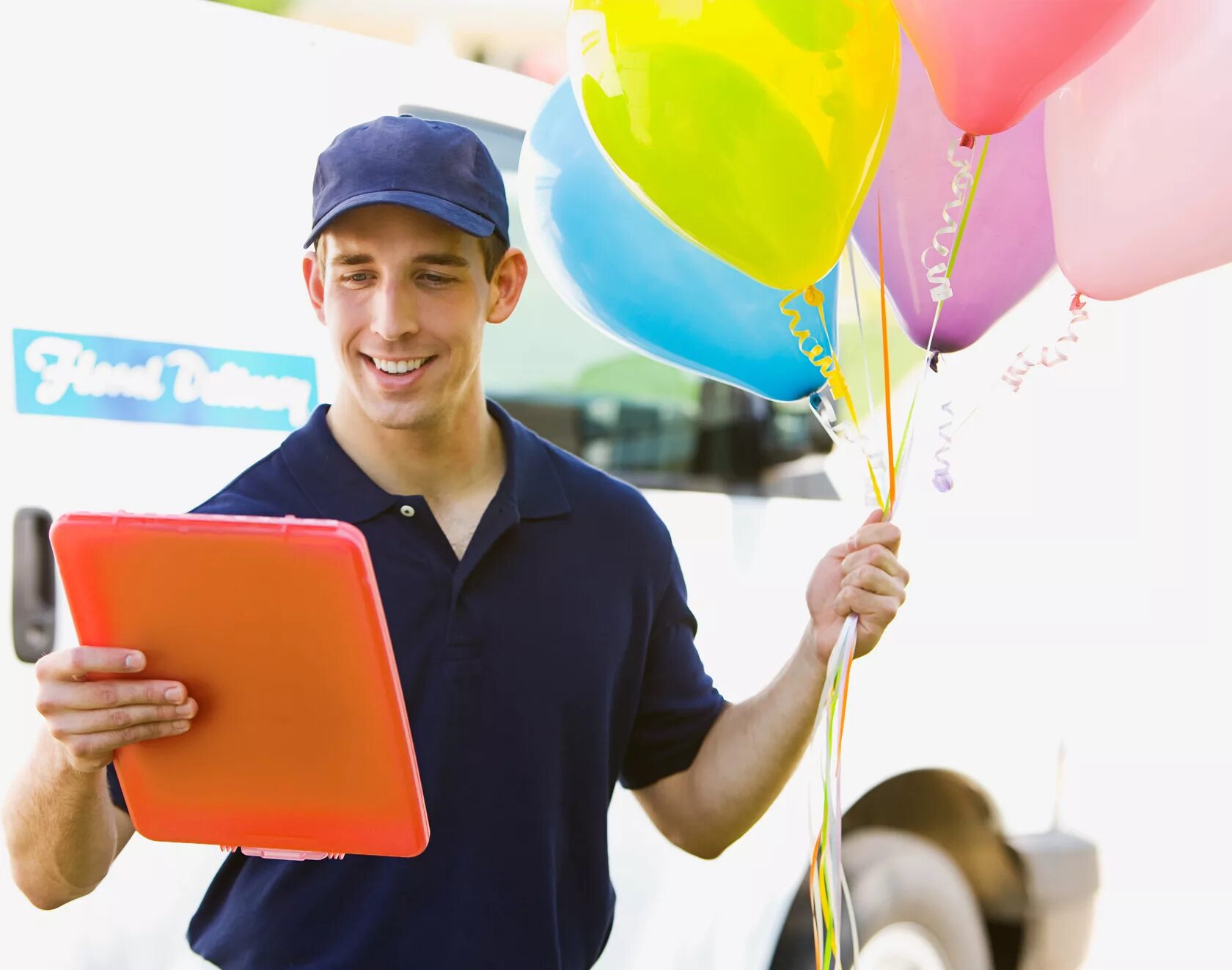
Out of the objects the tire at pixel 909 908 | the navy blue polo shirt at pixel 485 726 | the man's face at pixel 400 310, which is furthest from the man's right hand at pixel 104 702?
the tire at pixel 909 908

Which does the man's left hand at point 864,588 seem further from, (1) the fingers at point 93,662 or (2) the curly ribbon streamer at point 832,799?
(1) the fingers at point 93,662

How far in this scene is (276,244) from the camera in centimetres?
233

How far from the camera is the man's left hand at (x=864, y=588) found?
5.25 ft

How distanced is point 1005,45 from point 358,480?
0.92 metres

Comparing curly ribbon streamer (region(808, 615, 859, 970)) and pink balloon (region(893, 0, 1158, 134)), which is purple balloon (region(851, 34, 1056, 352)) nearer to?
pink balloon (region(893, 0, 1158, 134))

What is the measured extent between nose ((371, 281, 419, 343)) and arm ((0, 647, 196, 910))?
0.52 metres

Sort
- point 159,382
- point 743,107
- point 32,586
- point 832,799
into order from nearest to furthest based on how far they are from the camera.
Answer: point 743,107 < point 832,799 < point 32,586 < point 159,382

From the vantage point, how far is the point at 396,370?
5.51 ft

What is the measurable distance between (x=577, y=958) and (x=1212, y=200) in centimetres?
120

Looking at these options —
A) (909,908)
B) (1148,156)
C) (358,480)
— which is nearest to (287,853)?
(358,480)

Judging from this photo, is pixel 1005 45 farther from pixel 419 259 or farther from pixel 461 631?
pixel 461 631

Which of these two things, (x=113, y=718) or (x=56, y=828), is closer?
(x=113, y=718)

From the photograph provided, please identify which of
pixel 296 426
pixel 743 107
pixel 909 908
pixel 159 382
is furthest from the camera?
pixel 909 908

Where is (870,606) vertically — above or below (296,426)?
below
